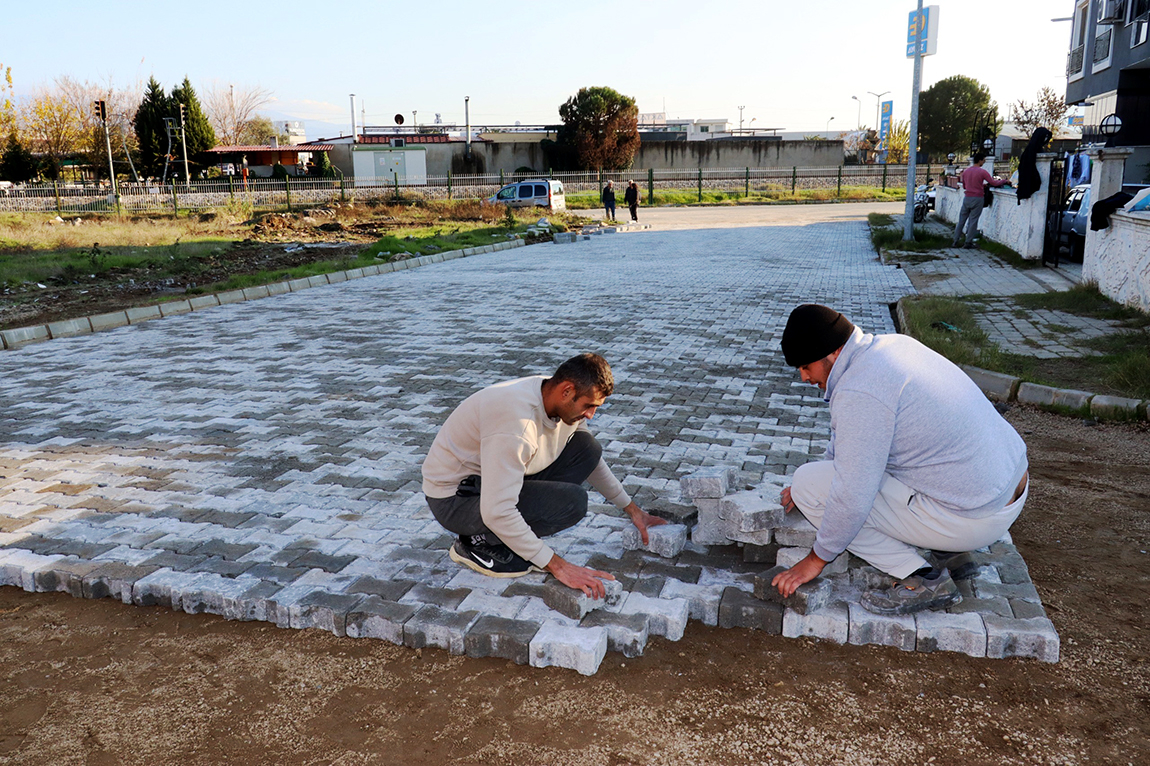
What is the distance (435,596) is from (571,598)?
0.64m

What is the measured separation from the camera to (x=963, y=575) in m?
3.56

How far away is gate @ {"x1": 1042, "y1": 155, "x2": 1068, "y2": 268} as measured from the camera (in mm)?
12748

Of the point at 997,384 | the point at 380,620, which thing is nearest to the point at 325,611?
the point at 380,620

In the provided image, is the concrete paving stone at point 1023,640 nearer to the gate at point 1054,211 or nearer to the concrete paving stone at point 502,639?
the concrete paving stone at point 502,639

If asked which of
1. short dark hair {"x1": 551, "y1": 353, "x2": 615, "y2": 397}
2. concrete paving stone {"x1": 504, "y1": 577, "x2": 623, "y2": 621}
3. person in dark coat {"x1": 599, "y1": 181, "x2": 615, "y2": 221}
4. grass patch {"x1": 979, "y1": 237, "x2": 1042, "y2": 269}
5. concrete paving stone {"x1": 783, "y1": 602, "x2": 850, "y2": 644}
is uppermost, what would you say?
person in dark coat {"x1": 599, "y1": 181, "x2": 615, "y2": 221}

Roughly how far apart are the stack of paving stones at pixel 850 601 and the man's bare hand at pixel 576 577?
548mm

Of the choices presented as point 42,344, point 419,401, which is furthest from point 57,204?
point 419,401

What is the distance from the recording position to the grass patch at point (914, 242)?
57.1 feet

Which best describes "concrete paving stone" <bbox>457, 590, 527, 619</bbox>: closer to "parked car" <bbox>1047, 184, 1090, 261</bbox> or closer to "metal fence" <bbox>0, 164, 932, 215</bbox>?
"parked car" <bbox>1047, 184, 1090, 261</bbox>

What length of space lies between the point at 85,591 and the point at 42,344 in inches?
266

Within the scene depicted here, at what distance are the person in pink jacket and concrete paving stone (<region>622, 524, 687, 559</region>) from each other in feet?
47.5

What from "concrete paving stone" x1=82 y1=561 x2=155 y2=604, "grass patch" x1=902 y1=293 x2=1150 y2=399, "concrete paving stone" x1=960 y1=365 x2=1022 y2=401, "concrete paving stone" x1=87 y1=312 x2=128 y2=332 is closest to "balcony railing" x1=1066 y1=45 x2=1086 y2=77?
"grass patch" x1=902 y1=293 x2=1150 y2=399

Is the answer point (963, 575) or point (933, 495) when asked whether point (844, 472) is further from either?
point (963, 575)

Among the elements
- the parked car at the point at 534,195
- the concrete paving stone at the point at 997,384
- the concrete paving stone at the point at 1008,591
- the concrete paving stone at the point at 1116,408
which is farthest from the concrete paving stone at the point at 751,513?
the parked car at the point at 534,195
